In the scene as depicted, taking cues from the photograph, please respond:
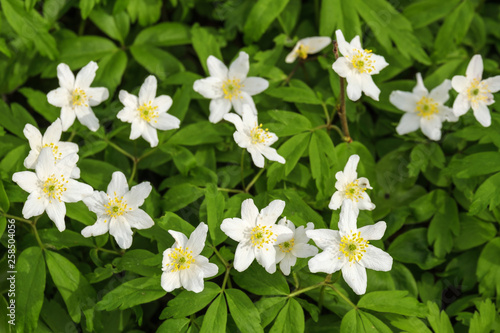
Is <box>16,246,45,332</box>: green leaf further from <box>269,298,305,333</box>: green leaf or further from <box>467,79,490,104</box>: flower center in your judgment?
<box>467,79,490,104</box>: flower center

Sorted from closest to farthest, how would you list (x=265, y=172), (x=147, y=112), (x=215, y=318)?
(x=215, y=318) < (x=147, y=112) < (x=265, y=172)

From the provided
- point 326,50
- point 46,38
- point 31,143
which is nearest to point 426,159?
point 326,50

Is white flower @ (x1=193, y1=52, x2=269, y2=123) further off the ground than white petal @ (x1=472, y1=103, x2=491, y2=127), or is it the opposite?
white flower @ (x1=193, y1=52, x2=269, y2=123)

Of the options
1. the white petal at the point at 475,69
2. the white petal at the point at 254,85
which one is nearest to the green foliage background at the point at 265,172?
the white petal at the point at 254,85

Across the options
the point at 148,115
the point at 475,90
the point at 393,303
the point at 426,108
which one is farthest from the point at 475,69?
the point at 148,115

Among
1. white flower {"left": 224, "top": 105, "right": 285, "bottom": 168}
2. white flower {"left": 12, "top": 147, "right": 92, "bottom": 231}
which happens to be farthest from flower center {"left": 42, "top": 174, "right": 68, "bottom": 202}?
white flower {"left": 224, "top": 105, "right": 285, "bottom": 168}

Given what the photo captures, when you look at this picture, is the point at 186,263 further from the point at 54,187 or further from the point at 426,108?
the point at 426,108
